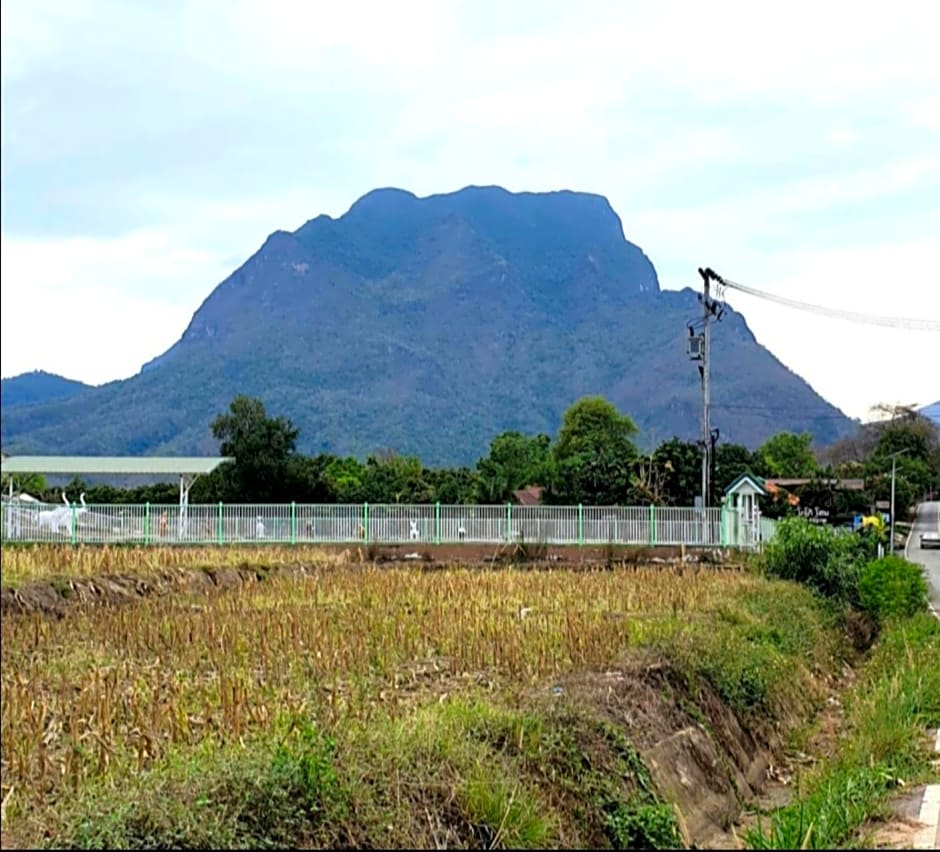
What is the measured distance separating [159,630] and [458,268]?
155m

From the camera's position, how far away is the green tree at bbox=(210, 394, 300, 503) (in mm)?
36500

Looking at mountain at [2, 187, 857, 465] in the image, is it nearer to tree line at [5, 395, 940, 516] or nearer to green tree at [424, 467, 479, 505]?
green tree at [424, 467, 479, 505]

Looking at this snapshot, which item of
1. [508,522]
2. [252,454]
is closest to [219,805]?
[508,522]

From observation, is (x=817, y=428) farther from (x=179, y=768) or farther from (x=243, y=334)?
(x=179, y=768)

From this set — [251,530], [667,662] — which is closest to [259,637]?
[667,662]

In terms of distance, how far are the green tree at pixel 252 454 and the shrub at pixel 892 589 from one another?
1988 cm

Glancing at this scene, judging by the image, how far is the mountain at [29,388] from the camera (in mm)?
4511

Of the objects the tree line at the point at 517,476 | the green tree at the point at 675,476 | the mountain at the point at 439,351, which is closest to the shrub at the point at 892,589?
the tree line at the point at 517,476

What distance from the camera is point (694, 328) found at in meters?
30.0

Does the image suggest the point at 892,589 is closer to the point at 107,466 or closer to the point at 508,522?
the point at 508,522

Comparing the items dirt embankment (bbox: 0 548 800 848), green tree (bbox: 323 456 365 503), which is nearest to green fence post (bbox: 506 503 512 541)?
green tree (bbox: 323 456 365 503)

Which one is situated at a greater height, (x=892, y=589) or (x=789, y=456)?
(x=789, y=456)

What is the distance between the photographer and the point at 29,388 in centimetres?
530

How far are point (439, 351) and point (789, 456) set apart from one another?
67.7 m
